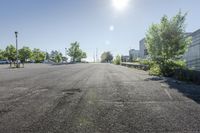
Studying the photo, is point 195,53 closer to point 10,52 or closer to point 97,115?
point 97,115

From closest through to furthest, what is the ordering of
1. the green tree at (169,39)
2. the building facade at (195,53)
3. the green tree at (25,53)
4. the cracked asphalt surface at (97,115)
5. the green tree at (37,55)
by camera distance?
the cracked asphalt surface at (97,115) → the green tree at (169,39) → the building facade at (195,53) → the green tree at (25,53) → the green tree at (37,55)

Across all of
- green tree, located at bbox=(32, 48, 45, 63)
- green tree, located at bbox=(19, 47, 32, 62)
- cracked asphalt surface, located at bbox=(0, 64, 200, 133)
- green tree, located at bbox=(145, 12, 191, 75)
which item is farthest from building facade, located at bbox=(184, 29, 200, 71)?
green tree, located at bbox=(32, 48, 45, 63)

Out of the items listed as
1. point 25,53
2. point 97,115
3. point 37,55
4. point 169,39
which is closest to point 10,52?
point 25,53

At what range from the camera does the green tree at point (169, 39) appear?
87.6ft

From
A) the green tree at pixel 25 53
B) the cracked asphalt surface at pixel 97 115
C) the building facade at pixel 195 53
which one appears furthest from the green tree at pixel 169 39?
the green tree at pixel 25 53

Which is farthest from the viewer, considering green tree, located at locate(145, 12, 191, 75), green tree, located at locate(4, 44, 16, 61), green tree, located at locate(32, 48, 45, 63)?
green tree, located at locate(32, 48, 45, 63)

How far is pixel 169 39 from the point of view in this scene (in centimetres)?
2677

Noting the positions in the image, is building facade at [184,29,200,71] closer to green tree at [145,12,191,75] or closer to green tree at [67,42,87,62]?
green tree at [145,12,191,75]

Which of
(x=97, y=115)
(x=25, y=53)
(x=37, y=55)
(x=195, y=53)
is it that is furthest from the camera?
(x=37, y=55)

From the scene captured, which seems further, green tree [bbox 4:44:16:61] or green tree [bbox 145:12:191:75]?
green tree [bbox 4:44:16:61]

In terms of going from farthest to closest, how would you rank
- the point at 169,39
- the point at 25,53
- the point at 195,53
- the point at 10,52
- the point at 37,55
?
the point at 37,55
the point at 25,53
the point at 10,52
the point at 195,53
the point at 169,39

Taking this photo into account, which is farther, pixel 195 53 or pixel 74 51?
pixel 74 51

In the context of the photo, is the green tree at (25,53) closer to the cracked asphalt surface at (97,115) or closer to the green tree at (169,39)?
the green tree at (169,39)

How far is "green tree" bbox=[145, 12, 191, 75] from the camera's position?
26.7 meters
